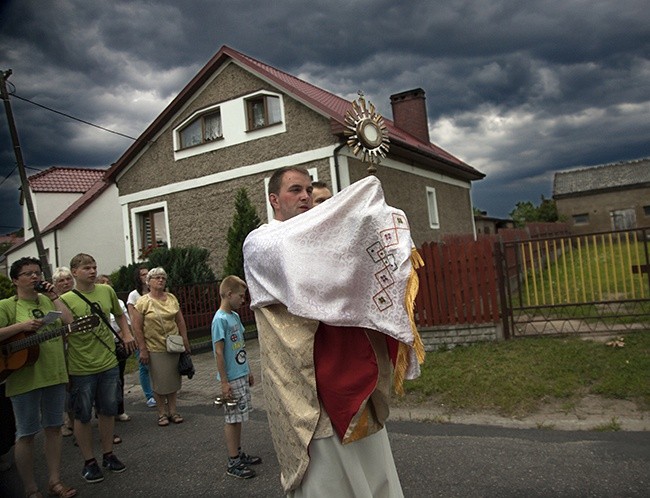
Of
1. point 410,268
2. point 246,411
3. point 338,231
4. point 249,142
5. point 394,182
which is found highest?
point 249,142

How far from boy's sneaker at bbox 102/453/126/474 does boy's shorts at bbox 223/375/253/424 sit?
1216 millimetres

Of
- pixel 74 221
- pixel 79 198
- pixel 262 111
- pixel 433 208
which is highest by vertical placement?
pixel 262 111

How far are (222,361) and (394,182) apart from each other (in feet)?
43.1

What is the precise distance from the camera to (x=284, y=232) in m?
2.10

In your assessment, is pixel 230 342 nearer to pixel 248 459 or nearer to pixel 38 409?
pixel 248 459

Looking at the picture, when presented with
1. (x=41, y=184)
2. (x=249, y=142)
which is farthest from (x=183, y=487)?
(x=41, y=184)

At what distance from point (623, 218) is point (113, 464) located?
4763 centimetres

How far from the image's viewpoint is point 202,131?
17172 mm

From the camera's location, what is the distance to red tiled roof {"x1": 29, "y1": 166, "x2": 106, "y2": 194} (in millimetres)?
25719

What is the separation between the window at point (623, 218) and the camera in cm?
4316

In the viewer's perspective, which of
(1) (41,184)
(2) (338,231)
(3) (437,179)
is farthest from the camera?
(1) (41,184)

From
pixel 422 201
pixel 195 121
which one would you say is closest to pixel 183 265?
pixel 195 121

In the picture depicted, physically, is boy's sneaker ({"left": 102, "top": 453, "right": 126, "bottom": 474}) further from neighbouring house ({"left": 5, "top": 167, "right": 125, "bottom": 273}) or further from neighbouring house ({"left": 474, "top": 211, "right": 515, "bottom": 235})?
neighbouring house ({"left": 474, "top": 211, "right": 515, "bottom": 235})

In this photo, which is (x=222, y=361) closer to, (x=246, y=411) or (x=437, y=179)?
(x=246, y=411)
